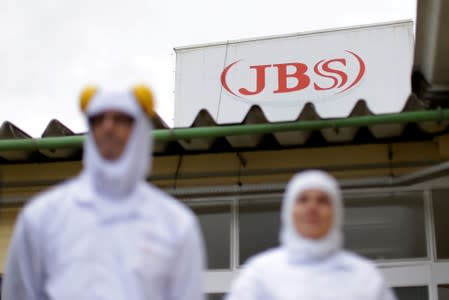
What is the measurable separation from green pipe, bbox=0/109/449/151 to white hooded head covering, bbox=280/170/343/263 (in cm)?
281

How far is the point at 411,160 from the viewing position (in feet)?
22.1

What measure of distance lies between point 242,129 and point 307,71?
20.6ft

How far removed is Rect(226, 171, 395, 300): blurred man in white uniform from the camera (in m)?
3.07

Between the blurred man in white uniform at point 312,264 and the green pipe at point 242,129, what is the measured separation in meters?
2.81

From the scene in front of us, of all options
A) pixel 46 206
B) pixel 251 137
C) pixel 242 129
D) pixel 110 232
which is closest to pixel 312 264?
pixel 110 232

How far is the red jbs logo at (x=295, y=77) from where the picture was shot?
12102 mm

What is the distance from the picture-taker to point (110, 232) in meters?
2.83

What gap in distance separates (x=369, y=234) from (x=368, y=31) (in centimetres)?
613

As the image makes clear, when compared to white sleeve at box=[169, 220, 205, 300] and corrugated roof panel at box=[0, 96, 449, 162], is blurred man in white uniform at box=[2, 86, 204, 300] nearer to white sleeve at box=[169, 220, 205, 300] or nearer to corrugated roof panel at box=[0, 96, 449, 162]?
white sleeve at box=[169, 220, 205, 300]

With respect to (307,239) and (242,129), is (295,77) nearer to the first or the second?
(242,129)

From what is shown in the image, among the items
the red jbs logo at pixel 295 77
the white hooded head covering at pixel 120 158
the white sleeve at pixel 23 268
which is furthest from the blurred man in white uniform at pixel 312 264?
the red jbs logo at pixel 295 77

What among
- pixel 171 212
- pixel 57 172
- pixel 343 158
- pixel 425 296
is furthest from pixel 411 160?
pixel 171 212

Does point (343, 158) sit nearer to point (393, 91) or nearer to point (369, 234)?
point (369, 234)

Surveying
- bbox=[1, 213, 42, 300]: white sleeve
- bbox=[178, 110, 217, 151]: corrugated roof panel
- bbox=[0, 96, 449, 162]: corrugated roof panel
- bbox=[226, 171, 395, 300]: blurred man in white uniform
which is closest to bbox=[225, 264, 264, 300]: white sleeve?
bbox=[226, 171, 395, 300]: blurred man in white uniform
